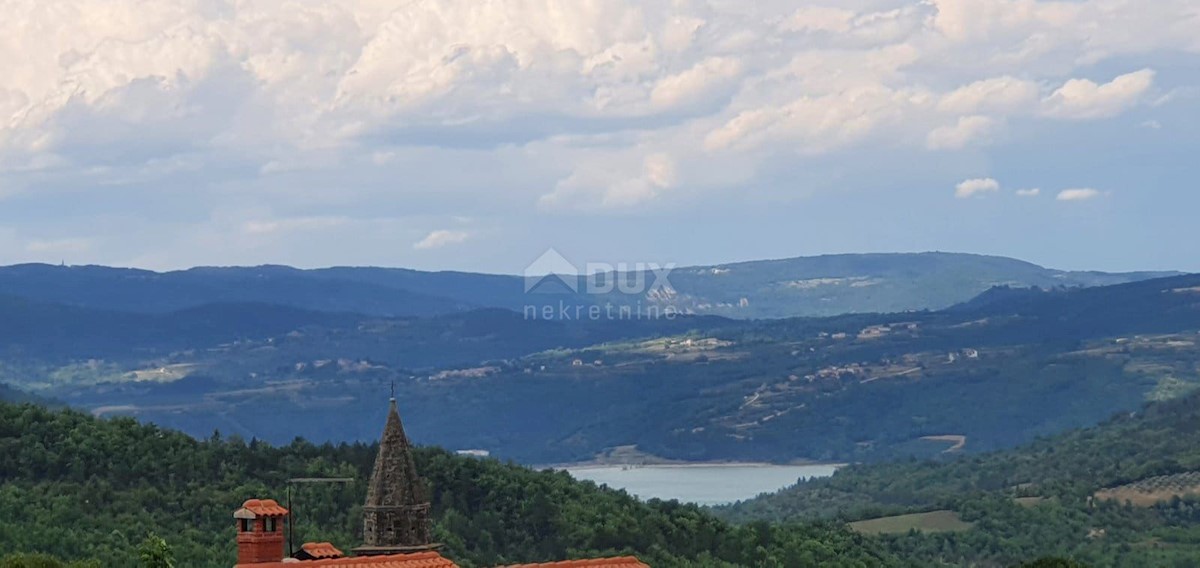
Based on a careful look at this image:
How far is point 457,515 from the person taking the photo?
136 metres

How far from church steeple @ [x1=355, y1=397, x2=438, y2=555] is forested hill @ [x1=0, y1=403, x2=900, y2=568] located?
2133 inches

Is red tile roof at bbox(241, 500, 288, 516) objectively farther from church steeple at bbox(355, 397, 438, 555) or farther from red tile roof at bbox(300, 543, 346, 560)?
church steeple at bbox(355, 397, 438, 555)

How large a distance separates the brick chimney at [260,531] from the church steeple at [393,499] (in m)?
3.79

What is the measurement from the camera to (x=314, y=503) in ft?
415

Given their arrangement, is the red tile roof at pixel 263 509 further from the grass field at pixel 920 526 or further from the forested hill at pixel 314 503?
the grass field at pixel 920 526

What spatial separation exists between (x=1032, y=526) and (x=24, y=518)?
91.9m

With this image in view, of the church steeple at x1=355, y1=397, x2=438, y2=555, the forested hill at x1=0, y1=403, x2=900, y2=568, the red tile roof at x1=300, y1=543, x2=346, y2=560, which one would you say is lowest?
the forested hill at x1=0, y1=403, x2=900, y2=568

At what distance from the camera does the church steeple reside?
2231 inches

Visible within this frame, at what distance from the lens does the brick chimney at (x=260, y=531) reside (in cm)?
5194

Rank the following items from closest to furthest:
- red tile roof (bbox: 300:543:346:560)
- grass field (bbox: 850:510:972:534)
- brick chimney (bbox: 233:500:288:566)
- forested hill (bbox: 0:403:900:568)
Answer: brick chimney (bbox: 233:500:288:566) < red tile roof (bbox: 300:543:346:560) < forested hill (bbox: 0:403:900:568) < grass field (bbox: 850:510:972:534)

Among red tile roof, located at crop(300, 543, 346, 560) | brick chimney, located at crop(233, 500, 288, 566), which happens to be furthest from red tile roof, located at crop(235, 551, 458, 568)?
red tile roof, located at crop(300, 543, 346, 560)

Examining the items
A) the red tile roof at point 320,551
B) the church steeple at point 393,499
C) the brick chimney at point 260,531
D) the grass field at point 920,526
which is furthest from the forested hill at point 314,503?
the brick chimney at point 260,531

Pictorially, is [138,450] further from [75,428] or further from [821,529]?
[821,529]

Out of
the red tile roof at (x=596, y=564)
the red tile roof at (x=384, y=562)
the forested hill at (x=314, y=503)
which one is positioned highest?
the red tile roof at (x=384, y=562)
